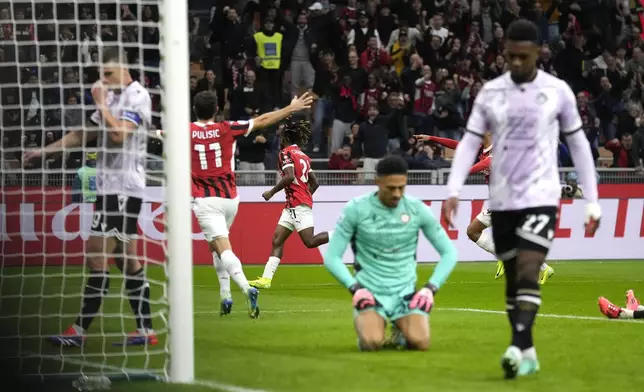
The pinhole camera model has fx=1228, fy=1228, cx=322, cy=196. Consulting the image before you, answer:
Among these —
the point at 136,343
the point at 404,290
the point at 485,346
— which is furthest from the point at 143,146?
the point at 485,346

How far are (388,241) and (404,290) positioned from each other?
389 mm

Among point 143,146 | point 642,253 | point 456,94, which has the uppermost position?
point 143,146

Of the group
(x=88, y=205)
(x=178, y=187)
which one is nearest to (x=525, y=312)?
(x=178, y=187)

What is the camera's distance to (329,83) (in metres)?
24.0

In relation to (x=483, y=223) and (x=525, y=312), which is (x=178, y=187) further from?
(x=483, y=223)

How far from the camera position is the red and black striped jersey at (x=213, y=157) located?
1232cm

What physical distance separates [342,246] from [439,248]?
2.30 feet

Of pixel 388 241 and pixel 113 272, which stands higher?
pixel 388 241

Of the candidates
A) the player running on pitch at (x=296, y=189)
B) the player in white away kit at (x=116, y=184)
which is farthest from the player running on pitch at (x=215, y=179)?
the player running on pitch at (x=296, y=189)

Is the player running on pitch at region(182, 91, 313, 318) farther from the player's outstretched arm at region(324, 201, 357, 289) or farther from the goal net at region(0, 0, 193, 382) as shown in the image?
the player's outstretched arm at region(324, 201, 357, 289)

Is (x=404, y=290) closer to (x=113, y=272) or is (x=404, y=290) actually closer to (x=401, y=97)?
(x=113, y=272)

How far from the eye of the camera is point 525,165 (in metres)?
7.86

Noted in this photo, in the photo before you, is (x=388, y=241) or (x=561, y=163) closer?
(x=388, y=241)

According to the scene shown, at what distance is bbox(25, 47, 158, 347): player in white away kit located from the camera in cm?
914
